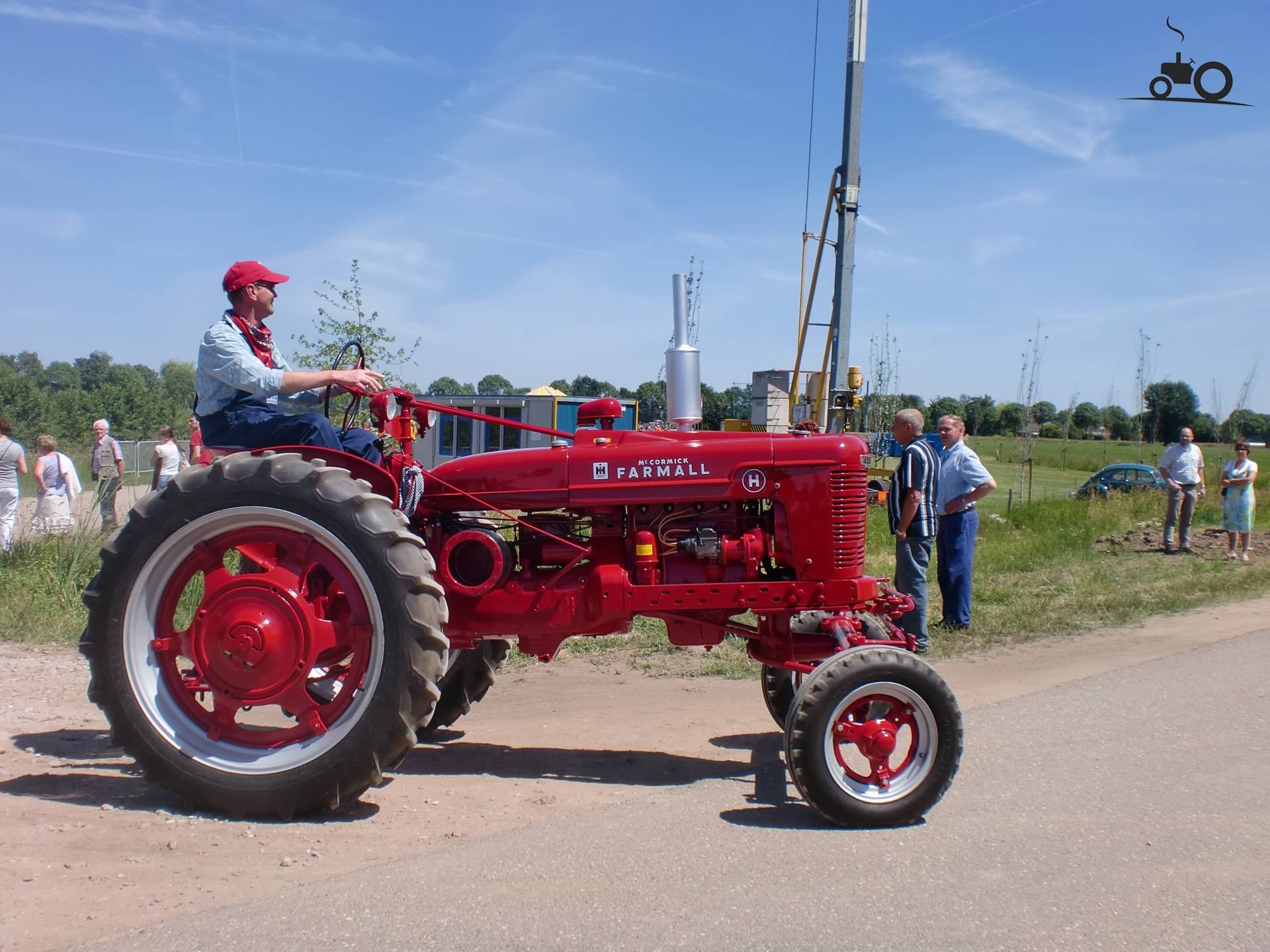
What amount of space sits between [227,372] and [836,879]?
3.13 meters

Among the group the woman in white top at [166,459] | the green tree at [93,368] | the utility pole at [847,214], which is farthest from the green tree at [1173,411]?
the green tree at [93,368]

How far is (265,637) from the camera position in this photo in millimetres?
4098

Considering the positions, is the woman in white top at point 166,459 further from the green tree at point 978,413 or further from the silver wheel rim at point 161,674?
the green tree at point 978,413

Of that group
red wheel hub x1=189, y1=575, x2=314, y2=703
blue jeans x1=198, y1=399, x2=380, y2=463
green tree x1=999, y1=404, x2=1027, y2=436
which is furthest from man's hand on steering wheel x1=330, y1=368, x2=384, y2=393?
green tree x1=999, y1=404, x2=1027, y2=436

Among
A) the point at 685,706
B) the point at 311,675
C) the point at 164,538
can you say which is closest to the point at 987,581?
the point at 685,706

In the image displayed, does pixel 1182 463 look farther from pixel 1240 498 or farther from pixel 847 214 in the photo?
pixel 847 214

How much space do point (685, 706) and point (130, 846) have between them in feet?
10.4

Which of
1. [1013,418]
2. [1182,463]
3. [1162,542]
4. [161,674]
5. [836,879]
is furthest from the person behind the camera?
[1013,418]

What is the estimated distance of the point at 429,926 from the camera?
299 cm

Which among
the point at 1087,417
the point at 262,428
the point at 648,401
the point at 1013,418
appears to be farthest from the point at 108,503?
the point at 1087,417

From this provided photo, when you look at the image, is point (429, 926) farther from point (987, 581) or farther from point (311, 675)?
point (987, 581)

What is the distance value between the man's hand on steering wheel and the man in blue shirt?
5.21 m

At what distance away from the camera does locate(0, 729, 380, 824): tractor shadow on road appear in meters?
4.06

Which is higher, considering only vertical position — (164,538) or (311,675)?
(164,538)
